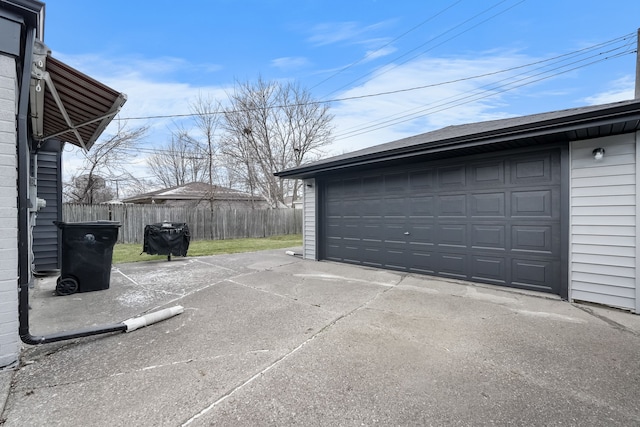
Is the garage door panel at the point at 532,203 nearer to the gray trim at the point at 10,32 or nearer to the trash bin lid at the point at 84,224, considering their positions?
the gray trim at the point at 10,32

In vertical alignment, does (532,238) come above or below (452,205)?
A: below

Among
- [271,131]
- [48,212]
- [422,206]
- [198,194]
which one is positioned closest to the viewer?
[422,206]

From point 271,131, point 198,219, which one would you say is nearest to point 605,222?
point 198,219

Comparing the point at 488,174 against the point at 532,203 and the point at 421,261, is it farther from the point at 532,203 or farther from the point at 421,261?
the point at 421,261

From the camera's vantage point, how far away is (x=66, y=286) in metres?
4.33

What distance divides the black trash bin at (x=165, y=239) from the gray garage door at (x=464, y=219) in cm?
420

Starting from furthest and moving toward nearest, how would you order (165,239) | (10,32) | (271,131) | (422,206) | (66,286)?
(271,131), (165,239), (422,206), (66,286), (10,32)

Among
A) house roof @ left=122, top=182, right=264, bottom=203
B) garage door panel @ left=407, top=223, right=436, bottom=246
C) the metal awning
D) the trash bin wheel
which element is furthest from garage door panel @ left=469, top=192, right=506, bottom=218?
house roof @ left=122, top=182, right=264, bottom=203

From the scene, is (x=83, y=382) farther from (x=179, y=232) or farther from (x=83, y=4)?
(x=83, y=4)

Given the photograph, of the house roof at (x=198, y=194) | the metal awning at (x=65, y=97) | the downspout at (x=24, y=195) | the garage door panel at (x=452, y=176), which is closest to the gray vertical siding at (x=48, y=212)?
the metal awning at (x=65, y=97)

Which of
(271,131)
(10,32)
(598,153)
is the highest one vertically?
(271,131)

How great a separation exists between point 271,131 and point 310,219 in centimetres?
1264

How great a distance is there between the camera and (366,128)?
17484mm

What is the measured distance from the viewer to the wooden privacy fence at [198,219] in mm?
10604
